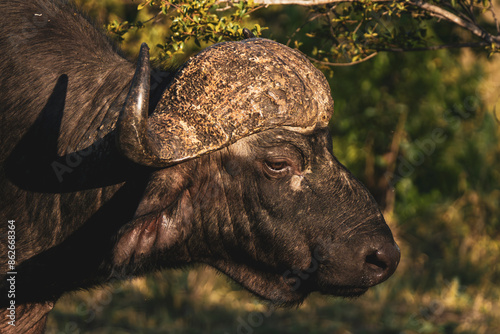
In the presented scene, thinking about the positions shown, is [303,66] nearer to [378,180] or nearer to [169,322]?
[169,322]

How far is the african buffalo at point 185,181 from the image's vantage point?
3.25 meters

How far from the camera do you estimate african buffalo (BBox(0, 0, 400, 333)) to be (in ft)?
10.7

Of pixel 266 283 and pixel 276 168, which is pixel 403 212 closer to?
pixel 266 283

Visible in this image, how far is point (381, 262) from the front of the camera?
3.47m

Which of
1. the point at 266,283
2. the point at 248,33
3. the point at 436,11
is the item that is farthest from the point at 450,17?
the point at 266,283

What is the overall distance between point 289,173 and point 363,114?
6.25 metres

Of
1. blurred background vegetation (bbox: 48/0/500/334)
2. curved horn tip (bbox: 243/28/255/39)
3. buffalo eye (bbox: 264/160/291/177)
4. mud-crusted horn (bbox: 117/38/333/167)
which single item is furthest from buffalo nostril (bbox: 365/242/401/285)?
blurred background vegetation (bbox: 48/0/500/334)

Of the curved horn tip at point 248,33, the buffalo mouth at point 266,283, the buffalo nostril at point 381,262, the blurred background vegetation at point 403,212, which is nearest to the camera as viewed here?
the buffalo nostril at point 381,262

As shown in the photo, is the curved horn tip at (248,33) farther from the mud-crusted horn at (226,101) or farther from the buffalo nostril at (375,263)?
the buffalo nostril at (375,263)

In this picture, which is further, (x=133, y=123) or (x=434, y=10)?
(x=434, y=10)

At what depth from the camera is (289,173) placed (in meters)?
3.48

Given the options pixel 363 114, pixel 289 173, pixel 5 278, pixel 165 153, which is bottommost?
pixel 363 114

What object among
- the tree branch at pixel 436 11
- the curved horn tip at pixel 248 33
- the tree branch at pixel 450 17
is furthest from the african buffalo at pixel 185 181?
the tree branch at pixel 450 17

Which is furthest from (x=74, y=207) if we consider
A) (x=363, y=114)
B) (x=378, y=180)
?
(x=378, y=180)
